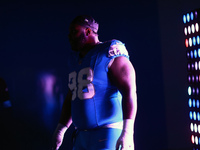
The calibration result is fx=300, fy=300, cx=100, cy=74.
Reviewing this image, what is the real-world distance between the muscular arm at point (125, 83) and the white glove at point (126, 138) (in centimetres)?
3

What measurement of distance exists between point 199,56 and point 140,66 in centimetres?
236

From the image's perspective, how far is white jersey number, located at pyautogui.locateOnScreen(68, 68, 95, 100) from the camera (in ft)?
5.49

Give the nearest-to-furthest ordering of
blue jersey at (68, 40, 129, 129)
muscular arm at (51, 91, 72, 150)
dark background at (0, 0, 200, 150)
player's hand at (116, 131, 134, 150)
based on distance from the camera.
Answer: player's hand at (116, 131, 134, 150) → blue jersey at (68, 40, 129, 129) → muscular arm at (51, 91, 72, 150) → dark background at (0, 0, 200, 150)

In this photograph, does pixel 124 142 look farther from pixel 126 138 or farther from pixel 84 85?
pixel 84 85

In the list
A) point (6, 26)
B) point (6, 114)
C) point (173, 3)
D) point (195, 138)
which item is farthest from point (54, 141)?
point (173, 3)

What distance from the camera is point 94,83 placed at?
1.67 metres

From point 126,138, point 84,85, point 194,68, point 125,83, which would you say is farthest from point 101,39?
point 126,138

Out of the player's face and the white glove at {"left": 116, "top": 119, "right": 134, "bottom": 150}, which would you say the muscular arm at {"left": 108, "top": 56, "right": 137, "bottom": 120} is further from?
the player's face

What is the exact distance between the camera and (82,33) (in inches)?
73.5

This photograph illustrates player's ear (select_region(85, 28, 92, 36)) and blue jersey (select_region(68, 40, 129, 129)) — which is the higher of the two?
player's ear (select_region(85, 28, 92, 36))

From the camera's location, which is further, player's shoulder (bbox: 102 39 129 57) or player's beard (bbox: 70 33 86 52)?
player's beard (bbox: 70 33 86 52)

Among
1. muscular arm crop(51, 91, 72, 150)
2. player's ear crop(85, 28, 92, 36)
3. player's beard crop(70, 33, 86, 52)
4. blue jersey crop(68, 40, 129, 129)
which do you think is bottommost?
muscular arm crop(51, 91, 72, 150)

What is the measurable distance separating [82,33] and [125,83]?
0.47 meters

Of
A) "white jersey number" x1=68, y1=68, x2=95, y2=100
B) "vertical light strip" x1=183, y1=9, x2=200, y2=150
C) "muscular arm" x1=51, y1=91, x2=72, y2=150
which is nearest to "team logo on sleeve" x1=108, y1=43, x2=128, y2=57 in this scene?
"white jersey number" x1=68, y1=68, x2=95, y2=100
